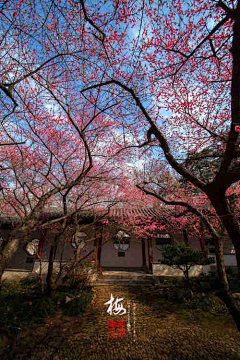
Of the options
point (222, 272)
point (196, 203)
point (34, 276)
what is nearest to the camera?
point (222, 272)

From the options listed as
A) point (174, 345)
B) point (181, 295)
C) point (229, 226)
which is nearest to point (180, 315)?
point (181, 295)

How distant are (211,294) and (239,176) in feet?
19.4

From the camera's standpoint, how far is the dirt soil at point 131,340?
3.56 metres

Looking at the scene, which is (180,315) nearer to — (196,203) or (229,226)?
(229,226)

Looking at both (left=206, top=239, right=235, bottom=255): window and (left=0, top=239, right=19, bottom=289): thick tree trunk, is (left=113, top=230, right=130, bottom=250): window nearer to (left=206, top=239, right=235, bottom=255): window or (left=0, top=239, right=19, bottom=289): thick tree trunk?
(left=206, top=239, right=235, bottom=255): window

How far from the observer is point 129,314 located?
545 cm

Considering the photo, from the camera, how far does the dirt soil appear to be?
3557mm

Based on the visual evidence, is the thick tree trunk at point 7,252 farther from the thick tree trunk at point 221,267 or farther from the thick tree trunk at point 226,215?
the thick tree trunk at point 221,267

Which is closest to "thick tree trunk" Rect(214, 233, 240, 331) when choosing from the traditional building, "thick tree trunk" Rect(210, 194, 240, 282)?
"thick tree trunk" Rect(210, 194, 240, 282)

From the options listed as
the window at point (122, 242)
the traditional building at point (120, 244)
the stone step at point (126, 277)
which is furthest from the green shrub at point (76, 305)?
the window at point (122, 242)

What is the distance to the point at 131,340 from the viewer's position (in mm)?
4070

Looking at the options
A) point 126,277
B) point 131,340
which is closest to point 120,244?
point 126,277

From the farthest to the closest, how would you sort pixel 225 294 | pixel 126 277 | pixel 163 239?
pixel 163 239
pixel 126 277
pixel 225 294

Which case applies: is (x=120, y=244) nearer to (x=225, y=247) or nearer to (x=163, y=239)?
(x=163, y=239)
